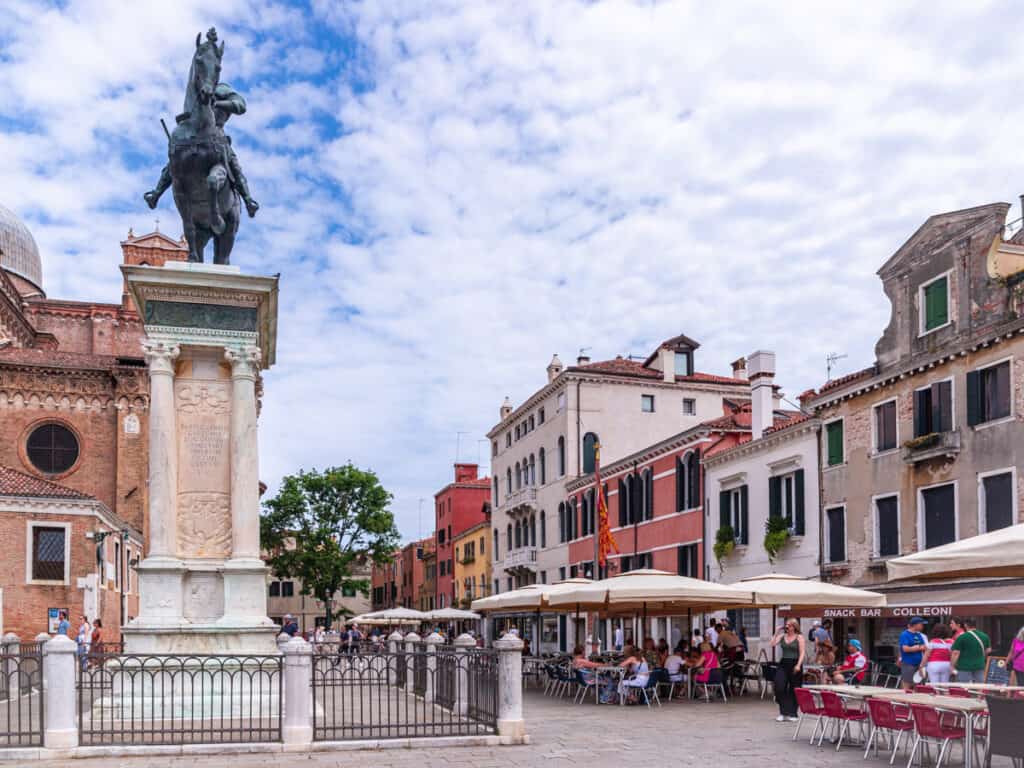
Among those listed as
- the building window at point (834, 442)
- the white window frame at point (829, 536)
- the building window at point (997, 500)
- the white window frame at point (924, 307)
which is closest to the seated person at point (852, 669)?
the building window at point (997, 500)

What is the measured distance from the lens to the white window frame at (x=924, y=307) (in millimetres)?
23734

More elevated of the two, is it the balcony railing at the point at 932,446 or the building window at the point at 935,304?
the building window at the point at 935,304

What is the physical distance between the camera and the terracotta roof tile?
30.9 meters

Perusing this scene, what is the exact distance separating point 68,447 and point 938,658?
3384 cm

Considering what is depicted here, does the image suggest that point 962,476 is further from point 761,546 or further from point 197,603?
point 197,603

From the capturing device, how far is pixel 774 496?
30875 mm

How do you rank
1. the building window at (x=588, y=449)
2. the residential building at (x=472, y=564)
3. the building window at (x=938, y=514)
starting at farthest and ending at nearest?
the residential building at (x=472, y=564), the building window at (x=588, y=449), the building window at (x=938, y=514)

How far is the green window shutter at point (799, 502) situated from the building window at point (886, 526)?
3419 mm

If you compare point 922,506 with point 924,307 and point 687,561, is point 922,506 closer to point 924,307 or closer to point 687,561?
point 924,307

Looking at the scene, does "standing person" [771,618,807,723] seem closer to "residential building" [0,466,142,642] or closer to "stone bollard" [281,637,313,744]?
"stone bollard" [281,637,313,744]

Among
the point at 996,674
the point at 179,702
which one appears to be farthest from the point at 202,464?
the point at 996,674

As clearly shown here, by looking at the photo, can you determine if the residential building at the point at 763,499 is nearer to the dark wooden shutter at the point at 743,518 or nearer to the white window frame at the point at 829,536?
the dark wooden shutter at the point at 743,518

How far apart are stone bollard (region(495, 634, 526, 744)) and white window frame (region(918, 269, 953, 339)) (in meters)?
14.8

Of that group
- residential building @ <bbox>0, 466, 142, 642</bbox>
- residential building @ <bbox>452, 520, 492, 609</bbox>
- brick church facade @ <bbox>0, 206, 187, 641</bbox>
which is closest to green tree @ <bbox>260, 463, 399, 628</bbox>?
residential building @ <bbox>452, 520, 492, 609</bbox>
